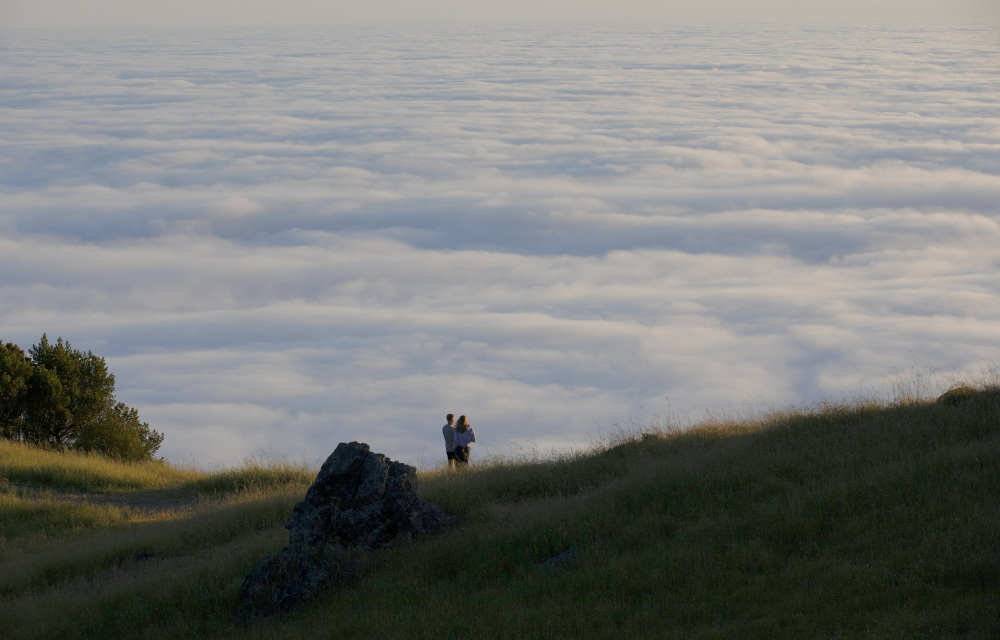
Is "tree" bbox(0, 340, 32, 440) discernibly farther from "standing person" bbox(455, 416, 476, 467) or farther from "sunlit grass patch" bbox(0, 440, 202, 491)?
"standing person" bbox(455, 416, 476, 467)

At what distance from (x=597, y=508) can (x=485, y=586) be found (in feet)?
7.96

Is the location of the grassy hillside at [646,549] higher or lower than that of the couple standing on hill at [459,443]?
lower

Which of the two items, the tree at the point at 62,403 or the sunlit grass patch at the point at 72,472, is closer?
the sunlit grass patch at the point at 72,472

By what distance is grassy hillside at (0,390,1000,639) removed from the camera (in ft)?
25.7

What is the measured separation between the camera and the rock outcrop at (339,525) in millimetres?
9781

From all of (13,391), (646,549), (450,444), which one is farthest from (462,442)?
(13,391)

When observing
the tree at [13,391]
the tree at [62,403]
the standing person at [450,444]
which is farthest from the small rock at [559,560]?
the tree at [13,391]

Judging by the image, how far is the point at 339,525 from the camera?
10.7 m

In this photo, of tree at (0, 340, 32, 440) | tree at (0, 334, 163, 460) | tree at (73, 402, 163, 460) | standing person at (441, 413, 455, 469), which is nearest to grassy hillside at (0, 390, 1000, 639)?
standing person at (441, 413, 455, 469)

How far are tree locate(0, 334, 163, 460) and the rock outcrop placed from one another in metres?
14.9

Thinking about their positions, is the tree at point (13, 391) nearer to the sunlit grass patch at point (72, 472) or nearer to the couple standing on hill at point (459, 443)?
the sunlit grass patch at point (72, 472)

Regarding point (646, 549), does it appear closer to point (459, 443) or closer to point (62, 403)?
point (459, 443)

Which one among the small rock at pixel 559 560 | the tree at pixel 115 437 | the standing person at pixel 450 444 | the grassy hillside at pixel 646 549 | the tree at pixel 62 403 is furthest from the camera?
the tree at pixel 115 437

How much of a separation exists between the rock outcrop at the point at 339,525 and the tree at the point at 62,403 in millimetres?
14893
